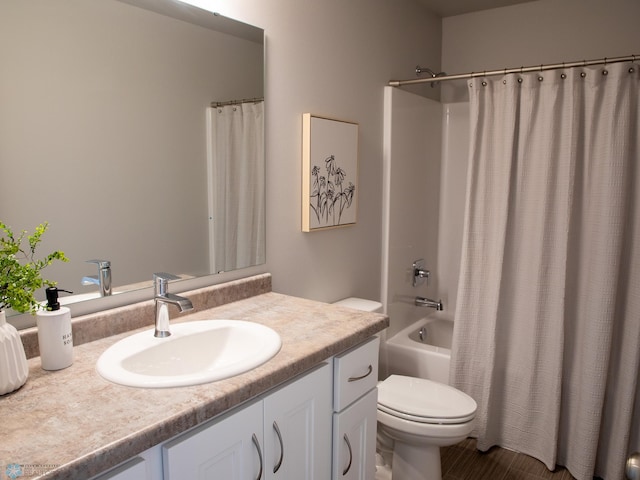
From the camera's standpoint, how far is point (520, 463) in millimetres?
2395

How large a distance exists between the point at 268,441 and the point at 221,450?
0.15 m

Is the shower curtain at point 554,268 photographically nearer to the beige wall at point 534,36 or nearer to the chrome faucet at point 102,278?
the beige wall at point 534,36

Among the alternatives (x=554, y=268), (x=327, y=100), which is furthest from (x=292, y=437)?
(x=554, y=268)

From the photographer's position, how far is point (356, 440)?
4.95ft

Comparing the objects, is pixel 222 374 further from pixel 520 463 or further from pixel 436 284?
pixel 436 284

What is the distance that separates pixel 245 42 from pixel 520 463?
2.31 m

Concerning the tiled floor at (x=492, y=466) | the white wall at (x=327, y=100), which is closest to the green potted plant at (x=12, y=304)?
the white wall at (x=327, y=100)

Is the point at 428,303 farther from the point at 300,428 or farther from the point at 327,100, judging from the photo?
the point at 300,428

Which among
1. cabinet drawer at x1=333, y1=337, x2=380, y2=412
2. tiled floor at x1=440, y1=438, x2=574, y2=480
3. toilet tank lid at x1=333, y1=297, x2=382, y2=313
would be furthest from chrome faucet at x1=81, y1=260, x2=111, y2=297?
tiled floor at x1=440, y1=438, x2=574, y2=480

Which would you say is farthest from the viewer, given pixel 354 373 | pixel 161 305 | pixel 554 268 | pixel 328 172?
pixel 554 268

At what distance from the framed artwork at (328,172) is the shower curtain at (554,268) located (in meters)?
0.62

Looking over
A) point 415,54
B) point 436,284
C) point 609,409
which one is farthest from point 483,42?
point 609,409

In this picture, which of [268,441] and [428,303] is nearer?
[268,441]

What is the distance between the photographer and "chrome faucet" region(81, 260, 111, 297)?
1.34 meters
